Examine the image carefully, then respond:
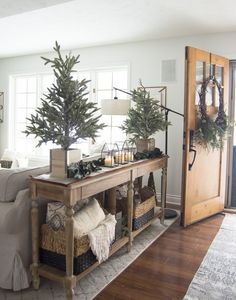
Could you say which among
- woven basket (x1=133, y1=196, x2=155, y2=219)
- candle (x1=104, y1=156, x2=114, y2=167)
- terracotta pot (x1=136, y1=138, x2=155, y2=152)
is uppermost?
terracotta pot (x1=136, y1=138, x2=155, y2=152)

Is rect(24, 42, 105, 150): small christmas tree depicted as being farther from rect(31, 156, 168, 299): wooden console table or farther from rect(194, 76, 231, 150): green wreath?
rect(194, 76, 231, 150): green wreath

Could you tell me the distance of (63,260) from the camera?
230 centimetres

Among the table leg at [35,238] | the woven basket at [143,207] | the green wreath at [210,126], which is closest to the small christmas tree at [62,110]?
the table leg at [35,238]

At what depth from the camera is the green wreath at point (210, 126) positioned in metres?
3.62

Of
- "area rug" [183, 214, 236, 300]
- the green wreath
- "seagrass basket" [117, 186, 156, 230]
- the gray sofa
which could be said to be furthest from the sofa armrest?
the green wreath

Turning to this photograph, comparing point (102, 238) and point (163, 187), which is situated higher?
point (163, 187)

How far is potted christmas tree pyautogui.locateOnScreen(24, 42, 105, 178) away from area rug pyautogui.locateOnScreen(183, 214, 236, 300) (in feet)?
4.65

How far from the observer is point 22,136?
244 inches

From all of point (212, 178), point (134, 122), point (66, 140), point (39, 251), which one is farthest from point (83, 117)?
point (212, 178)

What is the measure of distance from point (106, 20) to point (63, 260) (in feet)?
9.39

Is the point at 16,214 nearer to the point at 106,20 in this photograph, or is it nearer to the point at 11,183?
the point at 11,183

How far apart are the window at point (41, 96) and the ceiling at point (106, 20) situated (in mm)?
572

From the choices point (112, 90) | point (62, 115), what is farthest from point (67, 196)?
point (112, 90)

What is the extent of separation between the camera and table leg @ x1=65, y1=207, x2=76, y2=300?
2.12 meters
